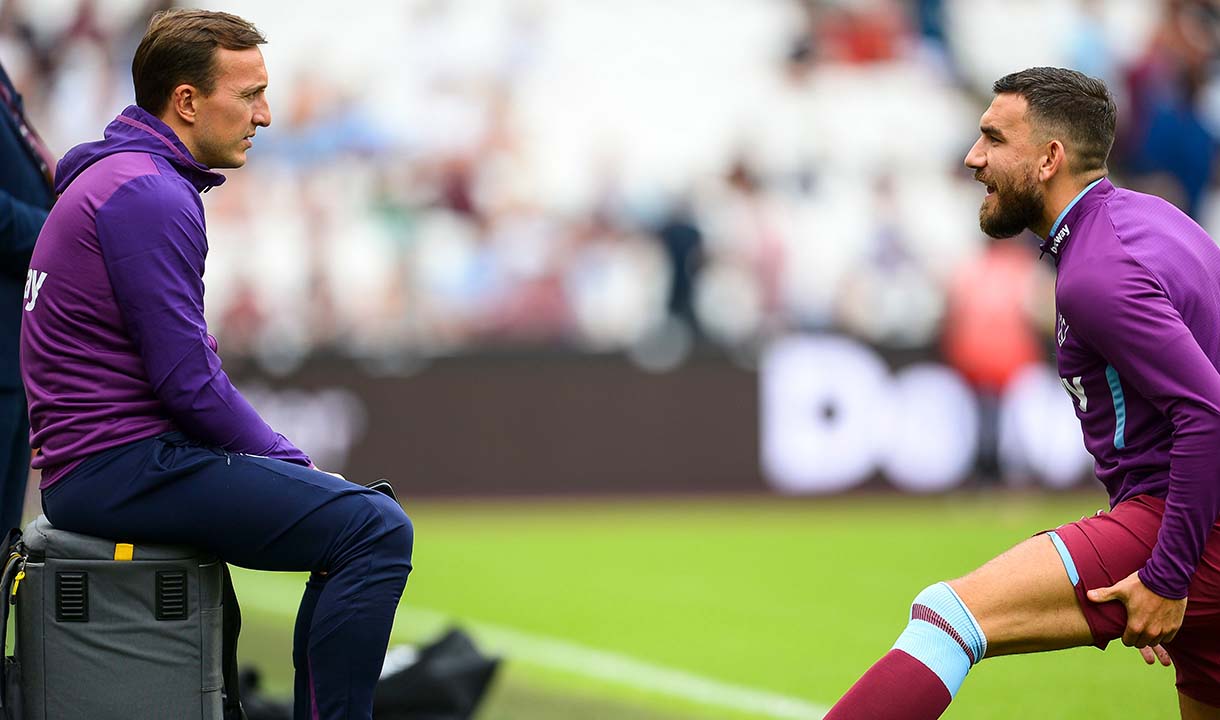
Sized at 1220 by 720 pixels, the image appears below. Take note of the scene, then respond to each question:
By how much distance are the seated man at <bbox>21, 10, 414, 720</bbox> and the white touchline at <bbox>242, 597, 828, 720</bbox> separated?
8.21ft

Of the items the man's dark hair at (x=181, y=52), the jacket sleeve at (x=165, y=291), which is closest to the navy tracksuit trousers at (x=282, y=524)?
the jacket sleeve at (x=165, y=291)

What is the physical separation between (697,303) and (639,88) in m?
4.09

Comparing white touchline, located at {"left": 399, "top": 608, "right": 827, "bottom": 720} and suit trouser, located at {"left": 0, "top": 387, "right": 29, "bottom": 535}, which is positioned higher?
suit trouser, located at {"left": 0, "top": 387, "right": 29, "bottom": 535}

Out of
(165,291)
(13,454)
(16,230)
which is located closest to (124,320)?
(165,291)

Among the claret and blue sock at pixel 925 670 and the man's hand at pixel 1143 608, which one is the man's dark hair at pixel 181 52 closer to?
the claret and blue sock at pixel 925 670

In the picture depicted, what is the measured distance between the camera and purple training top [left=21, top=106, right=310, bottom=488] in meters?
3.88

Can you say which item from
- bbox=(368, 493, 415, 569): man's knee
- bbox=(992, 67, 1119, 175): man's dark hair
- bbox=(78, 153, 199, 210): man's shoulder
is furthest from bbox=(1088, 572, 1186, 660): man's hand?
bbox=(78, 153, 199, 210): man's shoulder

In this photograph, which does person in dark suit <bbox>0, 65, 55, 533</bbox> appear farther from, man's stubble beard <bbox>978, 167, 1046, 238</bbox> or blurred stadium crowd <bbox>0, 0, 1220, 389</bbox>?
blurred stadium crowd <bbox>0, 0, 1220, 389</bbox>

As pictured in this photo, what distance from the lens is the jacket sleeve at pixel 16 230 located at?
4867mm

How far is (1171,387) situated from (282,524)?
86.6 inches

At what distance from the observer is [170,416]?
4.04 metres

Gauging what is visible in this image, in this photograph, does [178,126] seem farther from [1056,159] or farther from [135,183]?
[1056,159]

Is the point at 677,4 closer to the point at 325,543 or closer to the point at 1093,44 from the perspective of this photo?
the point at 1093,44

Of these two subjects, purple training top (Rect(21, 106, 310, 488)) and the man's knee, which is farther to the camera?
the man's knee
